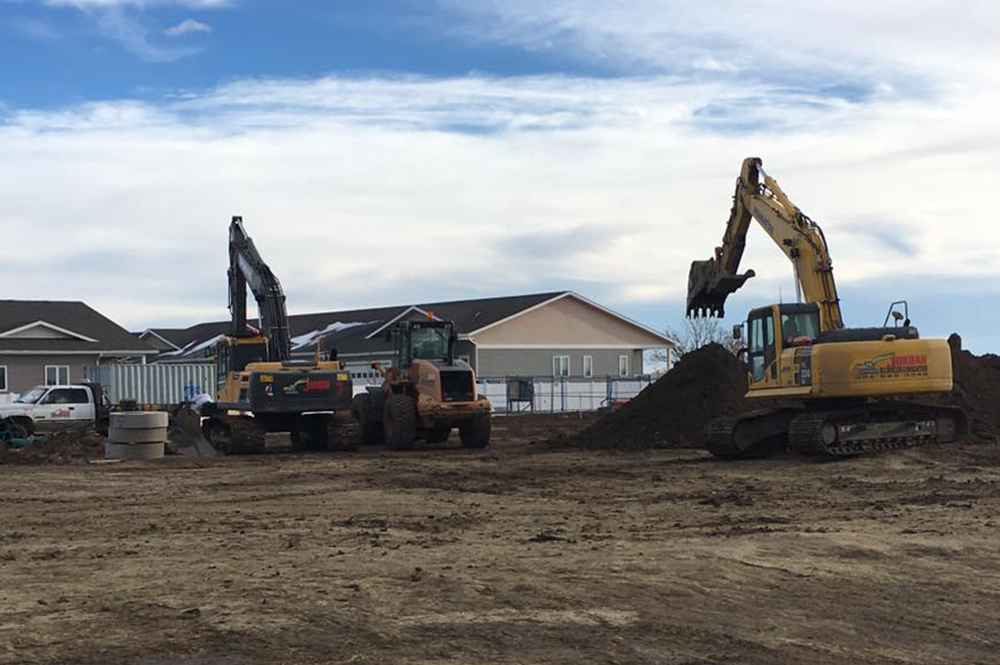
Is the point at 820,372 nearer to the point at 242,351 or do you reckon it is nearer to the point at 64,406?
the point at 242,351

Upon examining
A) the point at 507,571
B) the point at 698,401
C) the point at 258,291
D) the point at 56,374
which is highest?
the point at 258,291

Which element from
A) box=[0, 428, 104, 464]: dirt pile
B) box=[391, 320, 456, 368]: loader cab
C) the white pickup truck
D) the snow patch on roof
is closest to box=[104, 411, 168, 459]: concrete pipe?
box=[0, 428, 104, 464]: dirt pile

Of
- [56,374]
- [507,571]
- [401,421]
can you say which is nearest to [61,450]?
[401,421]

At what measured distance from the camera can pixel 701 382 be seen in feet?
96.8

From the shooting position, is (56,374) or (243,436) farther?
(56,374)

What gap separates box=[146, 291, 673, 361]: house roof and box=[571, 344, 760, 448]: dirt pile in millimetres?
25369

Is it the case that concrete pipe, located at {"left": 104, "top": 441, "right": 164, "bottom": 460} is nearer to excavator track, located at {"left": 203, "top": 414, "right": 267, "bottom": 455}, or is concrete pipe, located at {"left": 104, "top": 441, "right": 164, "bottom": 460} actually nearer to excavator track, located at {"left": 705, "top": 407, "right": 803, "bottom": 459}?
excavator track, located at {"left": 203, "top": 414, "right": 267, "bottom": 455}

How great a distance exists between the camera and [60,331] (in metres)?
54.6

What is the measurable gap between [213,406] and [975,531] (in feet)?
67.8

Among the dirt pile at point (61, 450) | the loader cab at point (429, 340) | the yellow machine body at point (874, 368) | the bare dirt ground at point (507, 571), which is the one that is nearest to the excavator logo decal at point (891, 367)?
the yellow machine body at point (874, 368)


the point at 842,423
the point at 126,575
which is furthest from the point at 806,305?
the point at 126,575

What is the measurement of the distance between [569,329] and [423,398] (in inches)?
1445

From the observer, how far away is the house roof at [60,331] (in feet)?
176

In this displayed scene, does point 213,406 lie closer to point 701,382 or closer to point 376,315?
point 701,382
